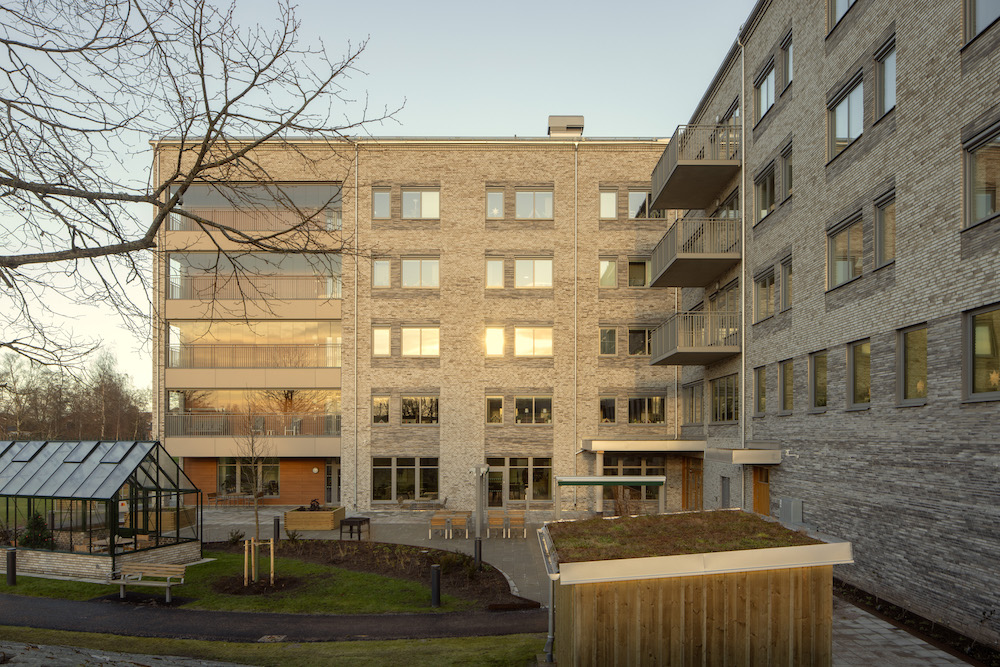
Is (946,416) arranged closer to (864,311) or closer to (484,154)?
(864,311)

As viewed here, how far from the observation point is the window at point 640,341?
3120 cm

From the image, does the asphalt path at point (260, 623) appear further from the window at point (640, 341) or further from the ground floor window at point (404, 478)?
the window at point (640, 341)

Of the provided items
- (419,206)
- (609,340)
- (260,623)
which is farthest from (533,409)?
(260,623)

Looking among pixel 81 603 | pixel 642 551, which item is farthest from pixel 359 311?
pixel 642 551

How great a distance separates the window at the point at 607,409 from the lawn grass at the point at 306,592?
15.5 meters

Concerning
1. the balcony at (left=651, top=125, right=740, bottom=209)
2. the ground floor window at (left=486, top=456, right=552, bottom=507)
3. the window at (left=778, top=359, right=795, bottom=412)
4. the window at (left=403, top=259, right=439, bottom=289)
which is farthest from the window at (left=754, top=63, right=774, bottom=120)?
the ground floor window at (left=486, top=456, right=552, bottom=507)

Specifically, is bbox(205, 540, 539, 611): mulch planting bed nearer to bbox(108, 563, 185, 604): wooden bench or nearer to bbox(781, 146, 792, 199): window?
bbox(108, 563, 185, 604): wooden bench

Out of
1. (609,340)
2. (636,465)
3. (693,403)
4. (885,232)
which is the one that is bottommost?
(636,465)

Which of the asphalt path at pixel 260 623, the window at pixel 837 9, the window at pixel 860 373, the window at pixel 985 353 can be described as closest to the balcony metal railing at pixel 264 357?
the asphalt path at pixel 260 623

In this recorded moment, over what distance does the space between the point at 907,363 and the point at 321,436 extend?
77.7ft

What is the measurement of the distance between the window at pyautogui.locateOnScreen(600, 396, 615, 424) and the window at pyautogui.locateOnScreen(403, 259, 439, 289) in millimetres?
8615

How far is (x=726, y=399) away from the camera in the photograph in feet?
78.9

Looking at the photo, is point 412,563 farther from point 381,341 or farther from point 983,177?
point 983,177

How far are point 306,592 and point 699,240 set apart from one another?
54.6 ft
